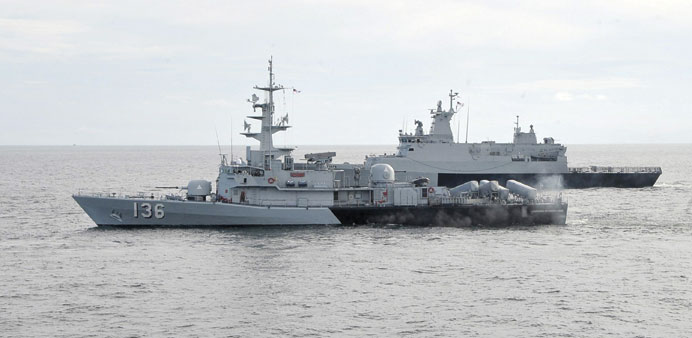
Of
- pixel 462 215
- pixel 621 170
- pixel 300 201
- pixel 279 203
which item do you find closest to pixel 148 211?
pixel 279 203

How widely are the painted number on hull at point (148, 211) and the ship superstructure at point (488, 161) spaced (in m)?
29.3

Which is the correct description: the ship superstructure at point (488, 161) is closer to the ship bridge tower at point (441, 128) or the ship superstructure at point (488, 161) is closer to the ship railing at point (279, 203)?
the ship bridge tower at point (441, 128)

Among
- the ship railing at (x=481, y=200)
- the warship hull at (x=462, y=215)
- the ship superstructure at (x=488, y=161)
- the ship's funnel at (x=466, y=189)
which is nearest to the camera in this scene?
the warship hull at (x=462, y=215)

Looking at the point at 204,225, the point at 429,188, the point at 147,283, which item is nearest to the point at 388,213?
the point at 429,188

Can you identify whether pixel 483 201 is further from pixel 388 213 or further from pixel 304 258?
pixel 304 258

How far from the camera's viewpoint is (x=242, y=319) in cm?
2380

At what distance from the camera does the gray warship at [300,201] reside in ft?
134

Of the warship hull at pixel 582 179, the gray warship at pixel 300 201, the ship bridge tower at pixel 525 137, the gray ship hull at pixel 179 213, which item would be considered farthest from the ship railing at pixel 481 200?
the ship bridge tower at pixel 525 137

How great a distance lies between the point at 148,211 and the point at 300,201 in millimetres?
8649

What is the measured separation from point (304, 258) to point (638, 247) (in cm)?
1700

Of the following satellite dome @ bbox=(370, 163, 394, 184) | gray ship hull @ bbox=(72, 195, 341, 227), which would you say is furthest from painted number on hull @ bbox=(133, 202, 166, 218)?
satellite dome @ bbox=(370, 163, 394, 184)

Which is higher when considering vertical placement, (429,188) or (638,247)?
(429,188)

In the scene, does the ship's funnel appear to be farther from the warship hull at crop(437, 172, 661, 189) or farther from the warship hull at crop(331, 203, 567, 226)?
the warship hull at crop(437, 172, 661, 189)

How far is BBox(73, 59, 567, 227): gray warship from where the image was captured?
134ft
